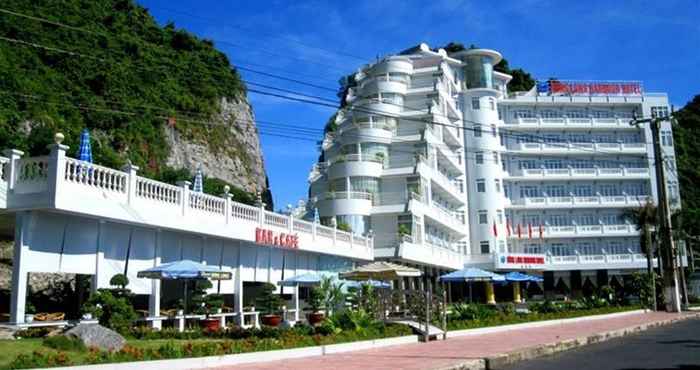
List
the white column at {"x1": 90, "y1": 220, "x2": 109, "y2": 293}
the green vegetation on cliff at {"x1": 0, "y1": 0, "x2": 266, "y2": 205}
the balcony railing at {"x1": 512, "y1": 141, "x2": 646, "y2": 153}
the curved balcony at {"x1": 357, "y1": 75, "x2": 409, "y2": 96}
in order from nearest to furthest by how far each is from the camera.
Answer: the white column at {"x1": 90, "y1": 220, "x2": 109, "y2": 293} < the green vegetation on cliff at {"x1": 0, "y1": 0, "x2": 266, "y2": 205} < the curved balcony at {"x1": 357, "y1": 75, "x2": 409, "y2": 96} < the balcony railing at {"x1": 512, "y1": 141, "x2": 646, "y2": 153}

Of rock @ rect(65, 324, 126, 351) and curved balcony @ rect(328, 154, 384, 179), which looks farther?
curved balcony @ rect(328, 154, 384, 179)

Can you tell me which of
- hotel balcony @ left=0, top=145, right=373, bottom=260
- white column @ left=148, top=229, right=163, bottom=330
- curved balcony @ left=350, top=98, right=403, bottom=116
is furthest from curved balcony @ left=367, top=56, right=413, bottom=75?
white column @ left=148, top=229, right=163, bottom=330

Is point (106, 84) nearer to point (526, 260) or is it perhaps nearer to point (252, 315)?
point (252, 315)

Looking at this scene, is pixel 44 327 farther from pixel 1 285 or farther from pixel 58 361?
pixel 1 285

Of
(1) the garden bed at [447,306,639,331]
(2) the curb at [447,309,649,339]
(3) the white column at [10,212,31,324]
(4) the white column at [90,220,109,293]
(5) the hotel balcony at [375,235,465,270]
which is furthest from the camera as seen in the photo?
(5) the hotel balcony at [375,235,465,270]

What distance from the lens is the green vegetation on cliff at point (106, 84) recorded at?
42.0 meters

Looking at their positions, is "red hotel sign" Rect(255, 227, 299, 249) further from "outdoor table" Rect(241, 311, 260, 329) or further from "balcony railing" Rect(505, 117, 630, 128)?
"balcony railing" Rect(505, 117, 630, 128)

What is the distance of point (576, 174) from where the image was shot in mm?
69875

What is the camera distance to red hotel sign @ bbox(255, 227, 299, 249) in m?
29.0

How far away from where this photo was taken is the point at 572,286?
69188 millimetres

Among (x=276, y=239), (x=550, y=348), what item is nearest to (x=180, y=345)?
(x=550, y=348)

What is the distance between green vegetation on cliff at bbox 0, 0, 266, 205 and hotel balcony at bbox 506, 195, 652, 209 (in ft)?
97.6

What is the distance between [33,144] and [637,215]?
44.1 m

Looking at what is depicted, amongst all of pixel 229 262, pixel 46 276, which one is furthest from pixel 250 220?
pixel 46 276
